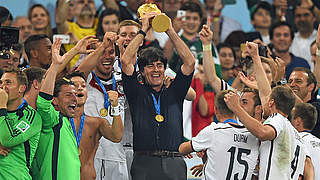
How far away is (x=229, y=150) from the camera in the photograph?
769cm

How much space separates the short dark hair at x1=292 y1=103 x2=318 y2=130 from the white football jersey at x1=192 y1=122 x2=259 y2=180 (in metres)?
0.84

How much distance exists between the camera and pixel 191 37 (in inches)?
479

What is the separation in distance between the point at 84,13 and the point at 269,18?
11.6 ft

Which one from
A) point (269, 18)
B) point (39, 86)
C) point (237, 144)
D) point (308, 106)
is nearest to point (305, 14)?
point (269, 18)

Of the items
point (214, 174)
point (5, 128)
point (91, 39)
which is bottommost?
point (214, 174)

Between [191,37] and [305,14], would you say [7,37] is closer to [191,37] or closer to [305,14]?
[191,37]

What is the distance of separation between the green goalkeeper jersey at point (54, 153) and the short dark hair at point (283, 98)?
2.19 m

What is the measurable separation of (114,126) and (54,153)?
3.72 feet

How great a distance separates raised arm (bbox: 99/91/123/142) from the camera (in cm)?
818

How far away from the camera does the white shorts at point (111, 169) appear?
29.8ft

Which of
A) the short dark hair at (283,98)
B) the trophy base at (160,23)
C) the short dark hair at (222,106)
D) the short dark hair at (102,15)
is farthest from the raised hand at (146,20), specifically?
the short dark hair at (102,15)

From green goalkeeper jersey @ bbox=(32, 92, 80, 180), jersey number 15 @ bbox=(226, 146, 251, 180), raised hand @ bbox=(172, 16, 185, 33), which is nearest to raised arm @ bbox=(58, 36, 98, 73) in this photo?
green goalkeeper jersey @ bbox=(32, 92, 80, 180)

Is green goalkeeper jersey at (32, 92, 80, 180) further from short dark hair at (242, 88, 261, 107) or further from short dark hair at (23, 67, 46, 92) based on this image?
short dark hair at (242, 88, 261, 107)

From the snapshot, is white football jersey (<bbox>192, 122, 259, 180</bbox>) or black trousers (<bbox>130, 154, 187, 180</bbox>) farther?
black trousers (<bbox>130, 154, 187, 180</bbox>)
